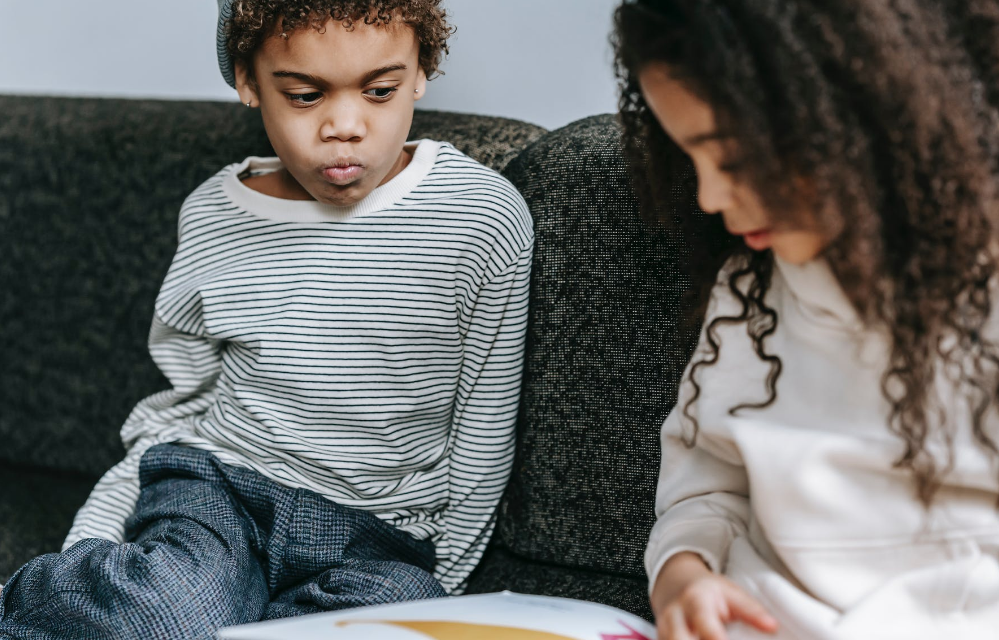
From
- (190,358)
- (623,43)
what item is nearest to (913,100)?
(623,43)

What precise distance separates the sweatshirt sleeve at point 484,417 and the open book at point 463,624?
0.30m

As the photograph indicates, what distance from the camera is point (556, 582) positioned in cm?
102

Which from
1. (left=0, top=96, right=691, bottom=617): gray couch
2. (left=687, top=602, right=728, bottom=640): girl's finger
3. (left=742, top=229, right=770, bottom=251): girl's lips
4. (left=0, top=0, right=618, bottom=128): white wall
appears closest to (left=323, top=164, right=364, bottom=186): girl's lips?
(left=0, top=96, right=691, bottom=617): gray couch

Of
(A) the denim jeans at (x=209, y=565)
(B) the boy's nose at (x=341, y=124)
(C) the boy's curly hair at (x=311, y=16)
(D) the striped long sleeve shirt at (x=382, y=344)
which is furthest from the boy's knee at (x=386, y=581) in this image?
(C) the boy's curly hair at (x=311, y=16)

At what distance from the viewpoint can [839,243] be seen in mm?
606

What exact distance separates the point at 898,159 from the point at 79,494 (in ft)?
3.81

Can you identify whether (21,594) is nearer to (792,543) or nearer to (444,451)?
(444,451)

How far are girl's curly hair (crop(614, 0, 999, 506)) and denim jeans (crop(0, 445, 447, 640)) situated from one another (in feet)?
1.75

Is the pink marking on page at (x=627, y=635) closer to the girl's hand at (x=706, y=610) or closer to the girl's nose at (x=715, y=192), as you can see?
the girl's hand at (x=706, y=610)

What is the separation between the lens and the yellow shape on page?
0.66m

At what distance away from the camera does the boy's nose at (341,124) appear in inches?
35.5

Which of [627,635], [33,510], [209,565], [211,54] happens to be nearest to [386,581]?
[209,565]

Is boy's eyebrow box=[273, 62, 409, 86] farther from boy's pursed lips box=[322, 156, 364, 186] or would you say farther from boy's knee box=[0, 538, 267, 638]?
boy's knee box=[0, 538, 267, 638]

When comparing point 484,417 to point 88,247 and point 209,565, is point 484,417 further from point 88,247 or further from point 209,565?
point 88,247
